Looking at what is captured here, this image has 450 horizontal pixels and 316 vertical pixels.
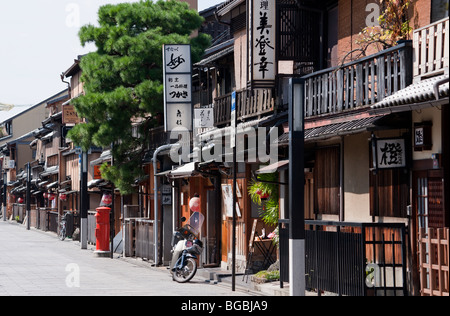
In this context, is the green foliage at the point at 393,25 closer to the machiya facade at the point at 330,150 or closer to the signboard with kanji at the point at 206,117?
the machiya facade at the point at 330,150

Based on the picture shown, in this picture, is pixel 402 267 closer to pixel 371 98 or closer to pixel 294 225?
pixel 294 225

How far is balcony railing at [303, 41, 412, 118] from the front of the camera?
1639 cm

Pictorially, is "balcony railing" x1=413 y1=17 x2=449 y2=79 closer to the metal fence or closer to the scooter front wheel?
the metal fence

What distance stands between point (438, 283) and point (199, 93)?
2086 cm

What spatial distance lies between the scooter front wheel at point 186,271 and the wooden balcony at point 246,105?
4832 mm

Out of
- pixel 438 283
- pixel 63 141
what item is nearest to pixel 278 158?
pixel 438 283

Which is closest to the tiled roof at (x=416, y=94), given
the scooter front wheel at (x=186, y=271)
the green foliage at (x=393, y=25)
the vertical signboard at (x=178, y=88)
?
the green foliage at (x=393, y=25)

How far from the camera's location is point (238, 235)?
26578 mm

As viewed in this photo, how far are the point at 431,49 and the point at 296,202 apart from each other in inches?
144

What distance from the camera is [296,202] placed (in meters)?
15.2

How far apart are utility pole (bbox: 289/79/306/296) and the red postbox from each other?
20475 millimetres

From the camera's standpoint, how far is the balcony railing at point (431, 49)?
15.1 meters

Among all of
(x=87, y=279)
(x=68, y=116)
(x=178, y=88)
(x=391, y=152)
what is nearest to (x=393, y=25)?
(x=391, y=152)

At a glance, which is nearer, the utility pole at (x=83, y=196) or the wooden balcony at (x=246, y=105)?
the wooden balcony at (x=246, y=105)
